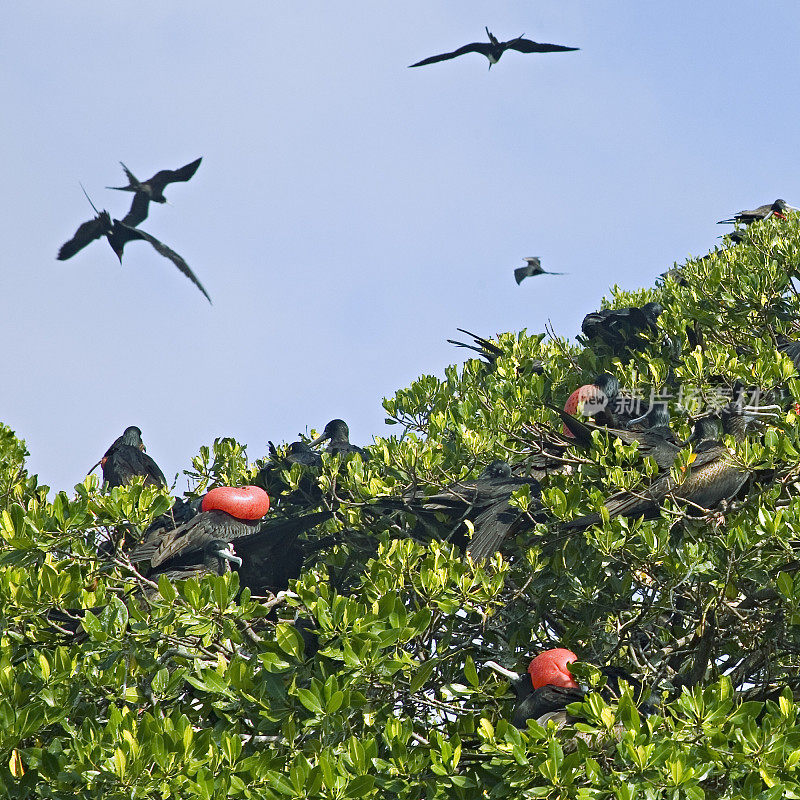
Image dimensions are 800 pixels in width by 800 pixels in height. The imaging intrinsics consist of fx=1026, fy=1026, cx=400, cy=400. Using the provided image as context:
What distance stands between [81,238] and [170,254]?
92cm

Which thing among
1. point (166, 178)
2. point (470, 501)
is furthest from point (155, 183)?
point (470, 501)

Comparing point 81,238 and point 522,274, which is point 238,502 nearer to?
point 81,238

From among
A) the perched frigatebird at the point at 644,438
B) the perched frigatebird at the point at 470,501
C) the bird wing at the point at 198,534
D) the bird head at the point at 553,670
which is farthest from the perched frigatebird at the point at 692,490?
the bird wing at the point at 198,534

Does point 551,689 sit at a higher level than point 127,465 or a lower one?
lower

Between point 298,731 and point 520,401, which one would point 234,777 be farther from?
point 520,401

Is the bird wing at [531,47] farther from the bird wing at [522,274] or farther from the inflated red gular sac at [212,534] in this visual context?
the inflated red gular sac at [212,534]

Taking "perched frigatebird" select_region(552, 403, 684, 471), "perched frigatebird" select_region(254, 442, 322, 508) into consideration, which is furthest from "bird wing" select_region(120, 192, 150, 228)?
"perched frigatebird" select_region(552, 403, 684, 471)

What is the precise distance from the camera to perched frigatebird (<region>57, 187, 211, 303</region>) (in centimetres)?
996

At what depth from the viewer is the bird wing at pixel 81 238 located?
33.4 ft

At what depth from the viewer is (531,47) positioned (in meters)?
11.9

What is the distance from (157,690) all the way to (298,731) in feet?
3.42

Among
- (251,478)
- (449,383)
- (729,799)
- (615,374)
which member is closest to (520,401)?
(615,374)

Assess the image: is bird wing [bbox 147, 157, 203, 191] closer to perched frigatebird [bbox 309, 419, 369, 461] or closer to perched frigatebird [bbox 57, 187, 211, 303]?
perched frigatebird [bbox 57, 187, 211, 303]

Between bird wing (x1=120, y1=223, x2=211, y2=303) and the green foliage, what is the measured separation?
2.44 metres
